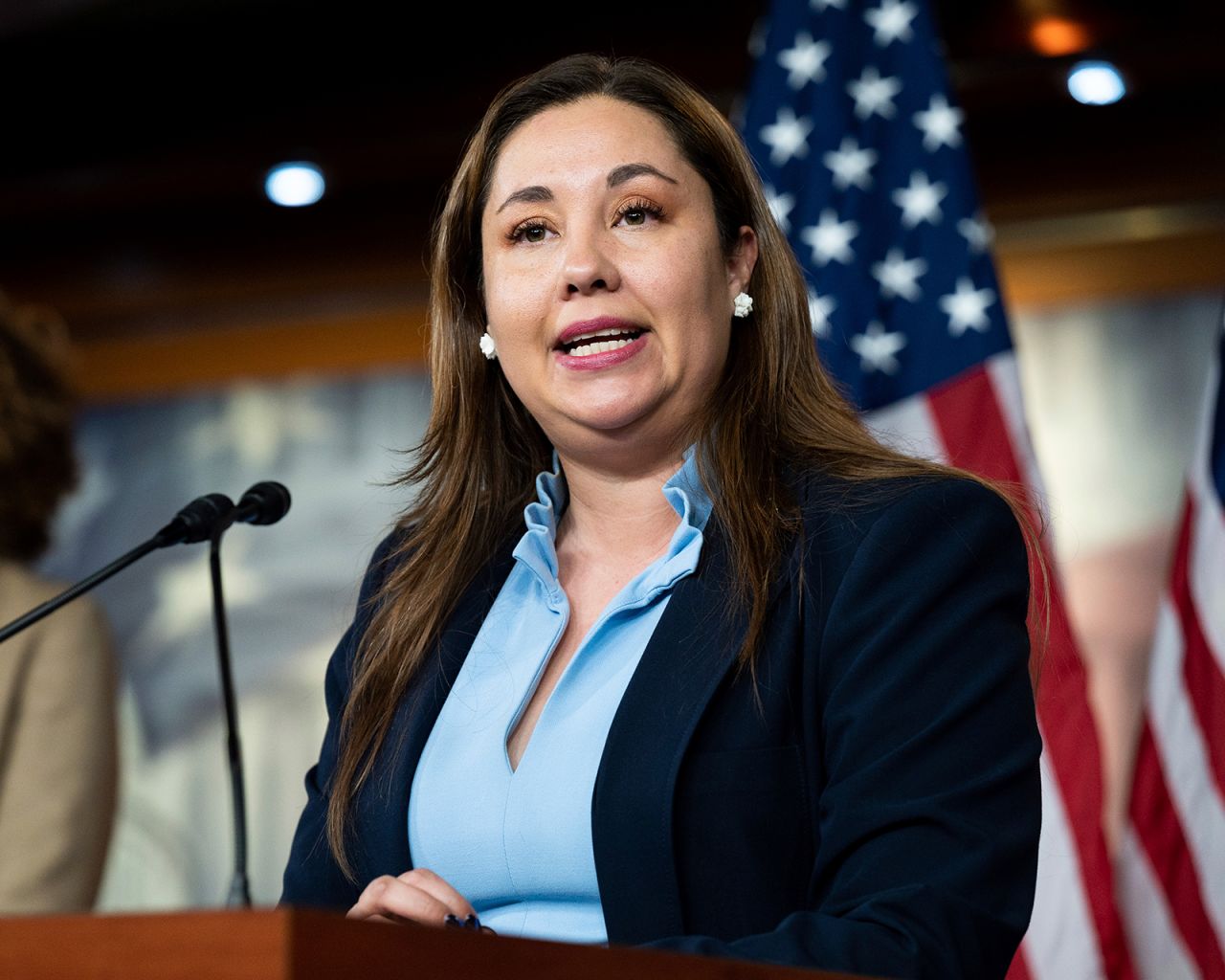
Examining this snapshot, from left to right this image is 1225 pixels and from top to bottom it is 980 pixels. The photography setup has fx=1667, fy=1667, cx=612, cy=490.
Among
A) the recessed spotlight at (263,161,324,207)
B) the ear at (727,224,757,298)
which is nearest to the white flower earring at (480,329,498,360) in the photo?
the ear at (727,224,757,298)

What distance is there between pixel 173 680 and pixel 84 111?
1.72 m

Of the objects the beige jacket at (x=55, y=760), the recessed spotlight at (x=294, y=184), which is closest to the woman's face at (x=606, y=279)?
the beige jacket at (x=55, y=760)

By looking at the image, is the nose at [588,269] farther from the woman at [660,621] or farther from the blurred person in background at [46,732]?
the blurred person in background at [46,732]

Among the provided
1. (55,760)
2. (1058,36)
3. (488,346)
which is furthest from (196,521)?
(1058,36)

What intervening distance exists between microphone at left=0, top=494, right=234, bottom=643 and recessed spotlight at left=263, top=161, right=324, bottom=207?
315 centimetres

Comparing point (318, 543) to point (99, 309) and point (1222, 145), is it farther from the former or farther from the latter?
point (1222, 145)

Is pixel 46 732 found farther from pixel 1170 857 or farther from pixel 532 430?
pixel 1170 857

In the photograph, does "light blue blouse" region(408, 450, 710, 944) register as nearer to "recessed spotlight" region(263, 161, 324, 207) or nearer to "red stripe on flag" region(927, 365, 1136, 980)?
"red stripe on flag" region(927, 365, 1136, 980)

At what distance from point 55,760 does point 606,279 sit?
146cm

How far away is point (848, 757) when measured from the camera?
1.42m

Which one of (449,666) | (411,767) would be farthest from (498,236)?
(411,767)

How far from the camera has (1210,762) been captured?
99.3 inches

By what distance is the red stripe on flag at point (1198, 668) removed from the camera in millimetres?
2523

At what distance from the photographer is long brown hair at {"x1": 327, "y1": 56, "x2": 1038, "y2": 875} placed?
1705 mm
